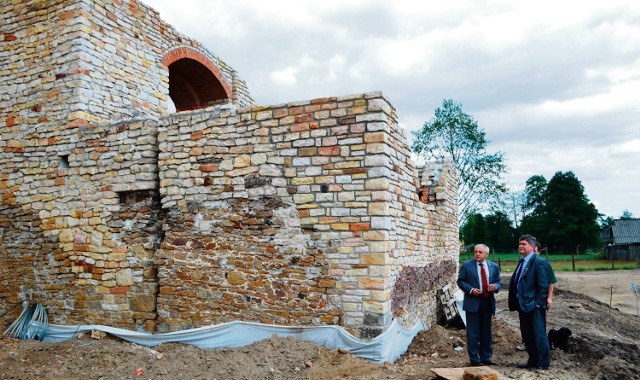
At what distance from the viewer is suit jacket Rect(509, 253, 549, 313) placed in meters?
5.27

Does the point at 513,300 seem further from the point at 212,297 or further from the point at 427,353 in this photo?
the point at 212,297

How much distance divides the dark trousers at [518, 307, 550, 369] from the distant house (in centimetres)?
2896

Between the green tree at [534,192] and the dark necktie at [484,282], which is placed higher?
the green tree at [534,192]

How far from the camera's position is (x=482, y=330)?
5.68 metres

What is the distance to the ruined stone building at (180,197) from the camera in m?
5.80

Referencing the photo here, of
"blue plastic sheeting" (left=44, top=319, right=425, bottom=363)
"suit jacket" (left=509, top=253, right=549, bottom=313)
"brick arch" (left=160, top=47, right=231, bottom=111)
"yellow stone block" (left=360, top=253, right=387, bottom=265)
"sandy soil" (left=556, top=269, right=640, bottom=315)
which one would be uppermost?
"brick arch" (left=160, top=47, right=231, bottom=111)

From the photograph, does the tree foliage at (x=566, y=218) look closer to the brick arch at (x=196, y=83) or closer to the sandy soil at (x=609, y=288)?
the sandy soil at (x=609, y=288)

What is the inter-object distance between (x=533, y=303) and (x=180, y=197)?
15.5 ft

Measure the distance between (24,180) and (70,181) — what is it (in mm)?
1017

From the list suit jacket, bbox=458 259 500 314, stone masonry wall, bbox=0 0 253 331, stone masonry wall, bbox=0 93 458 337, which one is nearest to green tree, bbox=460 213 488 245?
stone masonry wall, bbox=0 93 458 337

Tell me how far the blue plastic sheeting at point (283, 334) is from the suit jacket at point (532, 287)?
1519 mm

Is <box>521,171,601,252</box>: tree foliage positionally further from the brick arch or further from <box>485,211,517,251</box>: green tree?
the brick arch

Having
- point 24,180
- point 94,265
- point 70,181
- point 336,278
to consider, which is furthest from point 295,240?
point 24,180

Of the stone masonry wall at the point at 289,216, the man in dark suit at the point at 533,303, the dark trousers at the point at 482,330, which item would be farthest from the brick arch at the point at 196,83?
the man in dark suit at the point at 533,303
